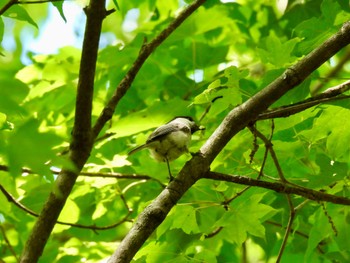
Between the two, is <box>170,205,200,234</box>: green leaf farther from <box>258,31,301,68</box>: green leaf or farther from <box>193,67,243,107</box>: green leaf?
<box>258,31,301,68</box>: green leaf

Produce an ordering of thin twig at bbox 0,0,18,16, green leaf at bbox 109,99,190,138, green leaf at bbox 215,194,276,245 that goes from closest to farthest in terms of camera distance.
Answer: thin twig at bbox 0,0,18,16, green leaf at bbox 215,194,276,245, green leaf at bbox 109,99,190,138

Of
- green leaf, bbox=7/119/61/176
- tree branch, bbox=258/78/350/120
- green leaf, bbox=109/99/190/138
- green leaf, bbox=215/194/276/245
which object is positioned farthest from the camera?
green leaf, bbox=109/99/190/138

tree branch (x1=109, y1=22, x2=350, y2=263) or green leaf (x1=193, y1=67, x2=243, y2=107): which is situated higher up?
green leaf (x1=193, y1=67, x2=243, y2=107)

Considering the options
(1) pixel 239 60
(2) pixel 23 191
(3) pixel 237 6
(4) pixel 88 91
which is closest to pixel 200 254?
(4) pixel 88 91

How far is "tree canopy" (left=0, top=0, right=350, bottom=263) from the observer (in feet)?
5.29

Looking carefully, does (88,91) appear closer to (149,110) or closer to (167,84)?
(149,110)

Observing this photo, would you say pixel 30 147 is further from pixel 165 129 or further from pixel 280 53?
pixel 165 129

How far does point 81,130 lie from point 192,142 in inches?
30.8

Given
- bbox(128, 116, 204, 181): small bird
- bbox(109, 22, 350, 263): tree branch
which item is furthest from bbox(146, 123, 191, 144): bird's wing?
bbox(109, 22, 350, 263): tree branch

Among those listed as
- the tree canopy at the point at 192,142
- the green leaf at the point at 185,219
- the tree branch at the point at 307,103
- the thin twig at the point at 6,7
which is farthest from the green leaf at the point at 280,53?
the thin twig at the point at 6,7

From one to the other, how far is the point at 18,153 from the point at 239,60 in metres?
2.87

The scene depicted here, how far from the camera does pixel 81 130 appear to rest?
1.75 meters

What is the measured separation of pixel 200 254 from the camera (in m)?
1.95

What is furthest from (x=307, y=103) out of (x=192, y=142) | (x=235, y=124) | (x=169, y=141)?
(x=192, y=142)
